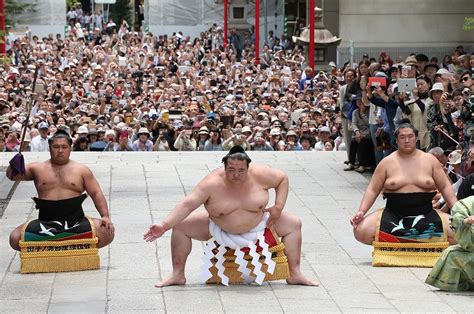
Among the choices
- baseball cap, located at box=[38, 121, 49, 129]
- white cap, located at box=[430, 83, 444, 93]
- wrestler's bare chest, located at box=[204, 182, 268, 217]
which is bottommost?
baseball cap, located at box=[38, 121, 49, 129]

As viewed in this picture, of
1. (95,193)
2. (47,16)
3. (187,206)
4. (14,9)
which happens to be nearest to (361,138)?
(95,193)

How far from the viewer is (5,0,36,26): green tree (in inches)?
1667

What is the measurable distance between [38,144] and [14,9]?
84.1ft

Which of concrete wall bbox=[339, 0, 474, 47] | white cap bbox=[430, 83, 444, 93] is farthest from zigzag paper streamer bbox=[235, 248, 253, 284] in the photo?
concrete wall bbox=[339, 0, 474, 47]

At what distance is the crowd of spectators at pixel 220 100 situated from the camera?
13828 mm

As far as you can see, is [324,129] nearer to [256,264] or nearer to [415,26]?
[256,264]

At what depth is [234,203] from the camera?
8656 mm

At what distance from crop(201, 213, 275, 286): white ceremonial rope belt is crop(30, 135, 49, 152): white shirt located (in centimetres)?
987

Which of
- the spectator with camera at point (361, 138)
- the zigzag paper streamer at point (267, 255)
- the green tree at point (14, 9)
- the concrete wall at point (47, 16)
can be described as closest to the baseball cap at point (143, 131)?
the spectator with camera at point (361, 138)

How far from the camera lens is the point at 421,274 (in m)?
9.20

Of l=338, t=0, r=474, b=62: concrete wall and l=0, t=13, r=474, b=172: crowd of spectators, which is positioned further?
l=338, t=0, r=474, b=62: concrete wall

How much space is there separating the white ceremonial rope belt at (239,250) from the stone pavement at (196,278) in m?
0.10

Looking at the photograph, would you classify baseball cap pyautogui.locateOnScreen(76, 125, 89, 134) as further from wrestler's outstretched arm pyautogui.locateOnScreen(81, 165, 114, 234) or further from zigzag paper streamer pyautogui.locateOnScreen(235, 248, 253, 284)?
zigzag paper streamer pyautogui.locateOnScreen(235, 248, 253, 284)

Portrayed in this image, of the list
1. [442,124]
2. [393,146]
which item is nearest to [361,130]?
[393,146]
